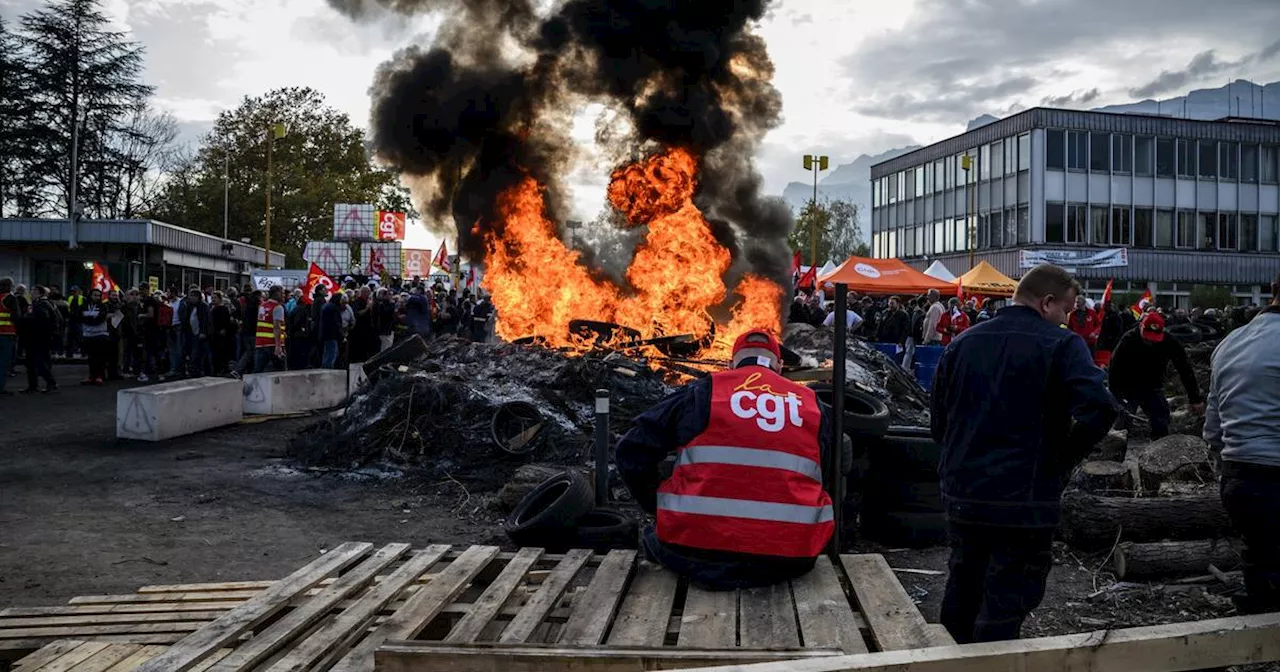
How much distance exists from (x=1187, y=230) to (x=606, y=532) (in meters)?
51.9

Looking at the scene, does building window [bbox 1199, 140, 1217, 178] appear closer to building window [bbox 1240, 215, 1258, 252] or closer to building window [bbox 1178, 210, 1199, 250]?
building window [bbox 1178, 210, 1199, 250]

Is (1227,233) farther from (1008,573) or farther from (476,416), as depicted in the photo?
(1008,573)

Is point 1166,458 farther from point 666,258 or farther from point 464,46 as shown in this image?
point 464,46

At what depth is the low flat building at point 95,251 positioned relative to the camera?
32.7m

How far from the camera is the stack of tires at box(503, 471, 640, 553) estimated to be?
638 centimetres

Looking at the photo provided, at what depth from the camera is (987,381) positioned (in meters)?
3.88

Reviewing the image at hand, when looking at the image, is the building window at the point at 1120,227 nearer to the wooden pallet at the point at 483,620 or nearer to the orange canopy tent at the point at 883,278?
the orange canopy tent at the point at 883,278

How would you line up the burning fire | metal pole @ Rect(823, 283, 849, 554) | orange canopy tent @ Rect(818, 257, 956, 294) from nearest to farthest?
1. metal pole @ Rect(823, 283, 849, 554)
2. the burning fire
3. orange canopy tent @ Rect(818, 257, 956, 294)

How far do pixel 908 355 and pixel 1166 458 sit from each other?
39.5 ft

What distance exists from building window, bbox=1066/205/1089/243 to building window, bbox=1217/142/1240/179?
8.79 meters

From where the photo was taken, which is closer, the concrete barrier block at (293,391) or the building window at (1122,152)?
the concrete barrier block at (293,391)

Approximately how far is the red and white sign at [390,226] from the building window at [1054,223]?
3422 centimetres

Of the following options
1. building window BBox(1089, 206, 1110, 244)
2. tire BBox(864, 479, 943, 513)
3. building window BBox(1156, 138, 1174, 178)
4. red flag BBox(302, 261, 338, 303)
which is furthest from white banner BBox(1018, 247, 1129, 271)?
tire BBox(864, 479, 943, 513)

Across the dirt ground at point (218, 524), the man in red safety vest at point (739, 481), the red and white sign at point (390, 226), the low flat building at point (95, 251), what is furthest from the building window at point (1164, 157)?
the man in red safety vest at point (739, 481)
